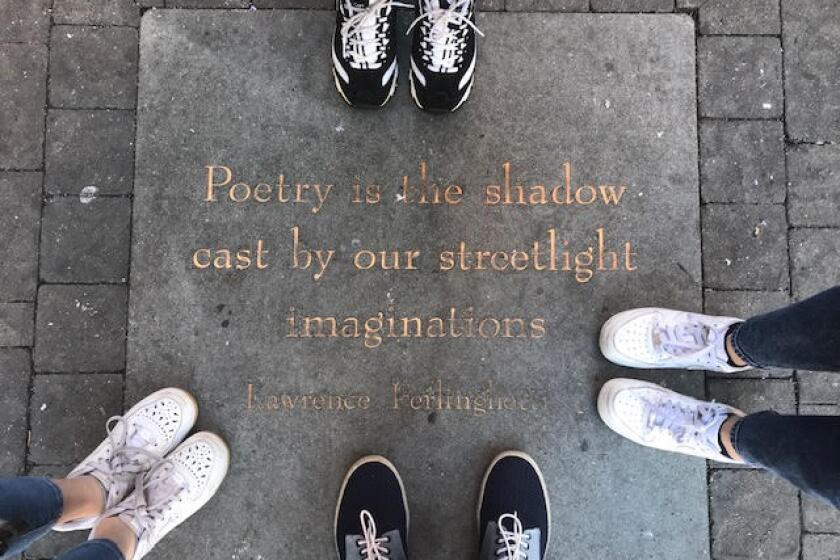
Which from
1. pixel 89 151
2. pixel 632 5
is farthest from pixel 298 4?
pixel 632 5

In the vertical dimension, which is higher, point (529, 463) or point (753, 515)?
point (529, 463)

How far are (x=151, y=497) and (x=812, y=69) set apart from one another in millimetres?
2543

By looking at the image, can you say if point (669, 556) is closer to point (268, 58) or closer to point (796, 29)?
point (796, 29)

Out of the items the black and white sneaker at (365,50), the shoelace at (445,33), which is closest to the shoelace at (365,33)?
Answer: the black and white sneaker at (365,50)

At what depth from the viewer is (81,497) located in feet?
5.24

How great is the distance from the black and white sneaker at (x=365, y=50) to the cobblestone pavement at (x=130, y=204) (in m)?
0.22

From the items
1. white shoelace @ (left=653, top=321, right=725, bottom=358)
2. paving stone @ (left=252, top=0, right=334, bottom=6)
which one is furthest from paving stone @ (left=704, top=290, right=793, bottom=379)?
paving stone @ (left=252, top=0, right=334, bottom=6)

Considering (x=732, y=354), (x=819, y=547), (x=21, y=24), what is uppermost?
(x=21, y=24)

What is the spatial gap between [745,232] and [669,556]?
109 cm

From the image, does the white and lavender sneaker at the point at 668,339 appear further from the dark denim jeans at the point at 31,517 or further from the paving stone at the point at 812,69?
the dark denim jeans at the point at 31,517

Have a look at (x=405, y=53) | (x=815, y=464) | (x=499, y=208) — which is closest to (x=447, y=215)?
(x=499, y=208)

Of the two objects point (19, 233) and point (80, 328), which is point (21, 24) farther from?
point (80, 328)

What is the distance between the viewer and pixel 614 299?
1962 mm

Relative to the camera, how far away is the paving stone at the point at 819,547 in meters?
1.91
